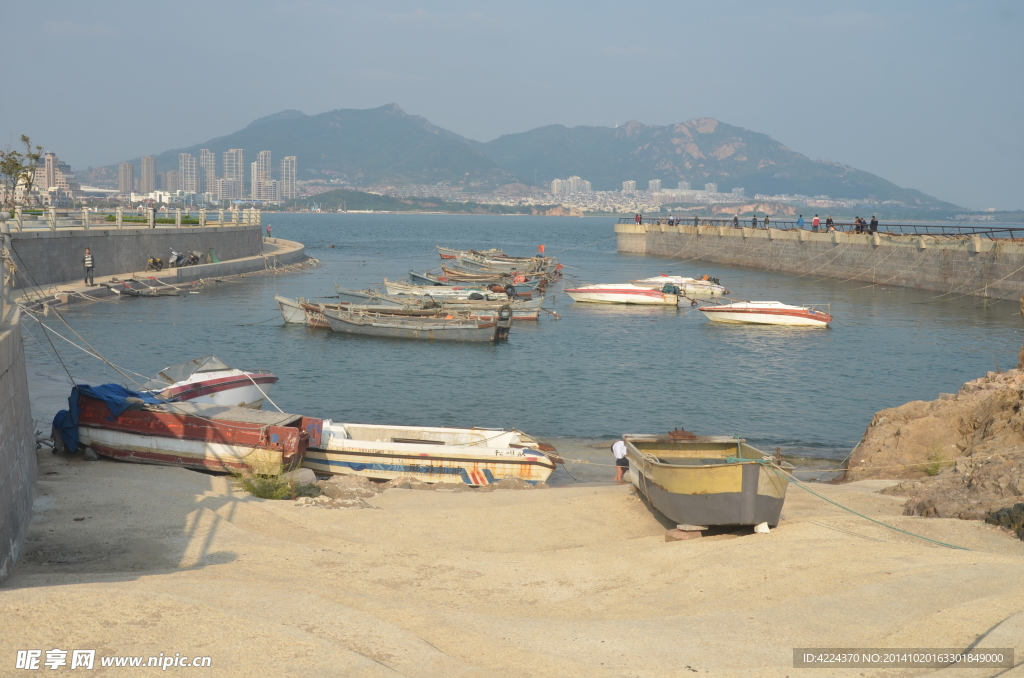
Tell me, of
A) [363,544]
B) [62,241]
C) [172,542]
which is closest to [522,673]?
[363,544]

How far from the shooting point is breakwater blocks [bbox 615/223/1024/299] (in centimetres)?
4247

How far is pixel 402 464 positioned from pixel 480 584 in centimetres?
520

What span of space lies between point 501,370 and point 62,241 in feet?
64.6

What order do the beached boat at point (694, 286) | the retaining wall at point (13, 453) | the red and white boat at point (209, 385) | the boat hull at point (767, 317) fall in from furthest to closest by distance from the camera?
the beached boat at point (694, 286), the boat hull at point (767, 317), the red and white boat at point (209, 385), the retaining wall at point (13, 453)

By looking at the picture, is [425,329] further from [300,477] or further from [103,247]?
[300,477]

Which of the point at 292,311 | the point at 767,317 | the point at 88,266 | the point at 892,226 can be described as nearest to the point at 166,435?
the point at 292,311

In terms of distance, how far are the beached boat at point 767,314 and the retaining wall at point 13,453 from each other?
29347 millimetres

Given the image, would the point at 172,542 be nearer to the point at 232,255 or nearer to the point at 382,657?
the point at 382,657

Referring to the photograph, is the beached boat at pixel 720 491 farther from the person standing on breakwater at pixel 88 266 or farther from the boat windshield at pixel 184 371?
the person standing on breakwater at pixel 88 266

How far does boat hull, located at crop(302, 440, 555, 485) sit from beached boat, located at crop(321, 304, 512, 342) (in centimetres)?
1624

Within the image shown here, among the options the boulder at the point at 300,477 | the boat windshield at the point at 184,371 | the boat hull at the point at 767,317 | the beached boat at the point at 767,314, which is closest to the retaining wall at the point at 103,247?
the boat windshield at the point at 184,371

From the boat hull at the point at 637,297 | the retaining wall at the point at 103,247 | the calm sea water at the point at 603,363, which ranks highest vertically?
the retaining wall at the point at 103,247

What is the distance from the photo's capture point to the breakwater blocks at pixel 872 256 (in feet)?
139

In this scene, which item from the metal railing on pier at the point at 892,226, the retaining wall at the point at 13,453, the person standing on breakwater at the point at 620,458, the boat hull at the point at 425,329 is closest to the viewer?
the retaining wall at the point at 13,453
